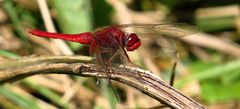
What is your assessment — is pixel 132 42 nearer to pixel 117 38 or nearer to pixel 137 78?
pixel 117 38

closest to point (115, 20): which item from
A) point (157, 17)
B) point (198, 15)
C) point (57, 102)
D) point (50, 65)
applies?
point (157, 17)

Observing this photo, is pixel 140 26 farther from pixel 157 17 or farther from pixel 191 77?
pixel 157 17

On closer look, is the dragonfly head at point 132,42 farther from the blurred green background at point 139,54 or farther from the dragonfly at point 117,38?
the blurred green background at point 139,54

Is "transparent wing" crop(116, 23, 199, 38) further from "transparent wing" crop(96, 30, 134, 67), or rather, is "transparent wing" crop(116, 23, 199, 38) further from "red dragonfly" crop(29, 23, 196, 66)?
"transparent wing" crop(96, 30, 134, 67)

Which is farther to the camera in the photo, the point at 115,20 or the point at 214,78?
the point at 115,20

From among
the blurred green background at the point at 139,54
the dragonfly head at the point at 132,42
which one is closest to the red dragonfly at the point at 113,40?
the dragonfly head at the point at 132,42
